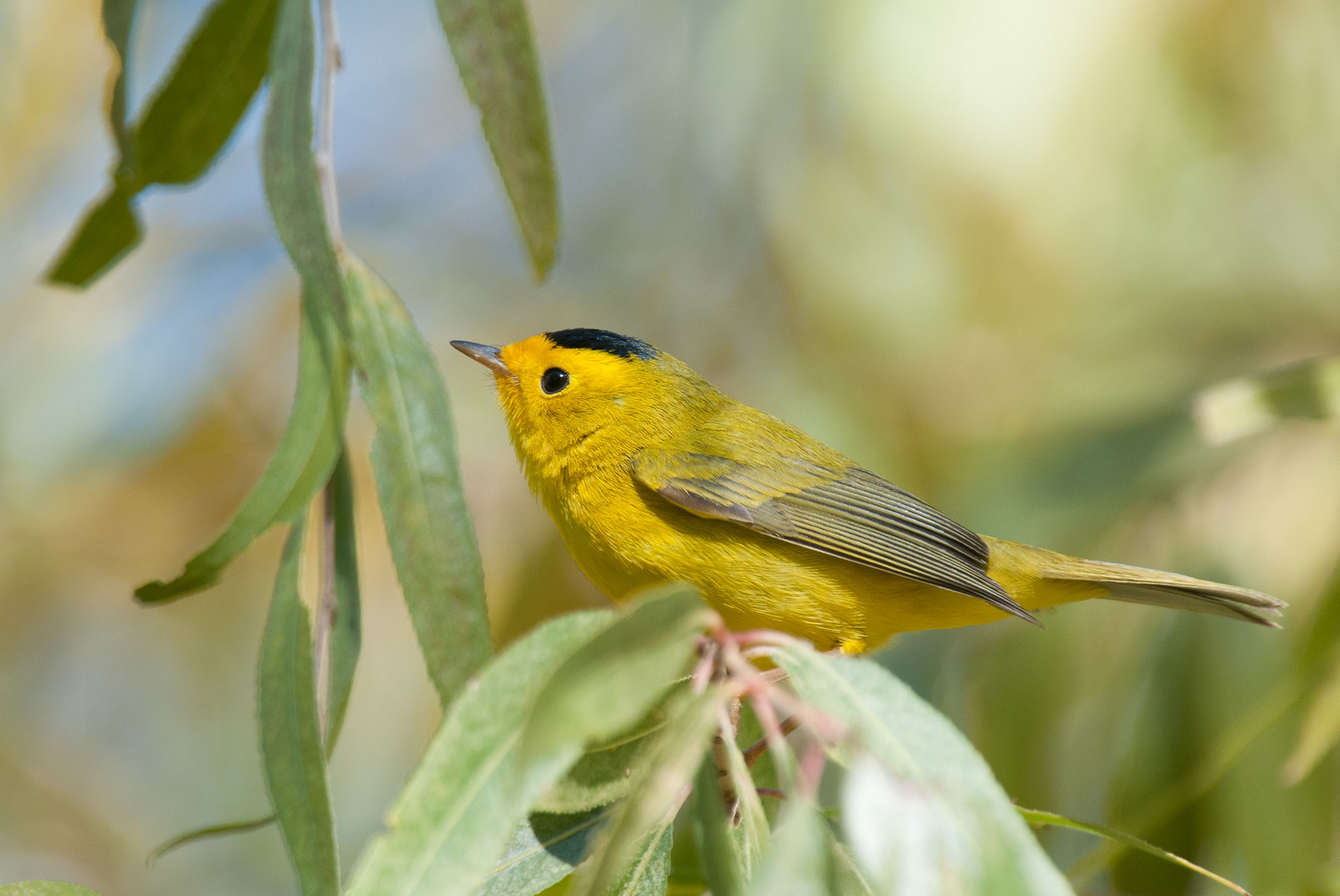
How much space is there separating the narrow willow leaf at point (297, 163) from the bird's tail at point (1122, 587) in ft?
5.10

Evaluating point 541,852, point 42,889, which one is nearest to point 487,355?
point 541,852

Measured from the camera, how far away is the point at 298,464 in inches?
69.8

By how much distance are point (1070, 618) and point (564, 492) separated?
86.8 inches

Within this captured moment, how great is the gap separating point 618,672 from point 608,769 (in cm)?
44

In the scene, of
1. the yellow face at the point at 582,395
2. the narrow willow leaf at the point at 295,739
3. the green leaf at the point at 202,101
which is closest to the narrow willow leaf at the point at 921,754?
the narrow willow leaf at the point at 295,739

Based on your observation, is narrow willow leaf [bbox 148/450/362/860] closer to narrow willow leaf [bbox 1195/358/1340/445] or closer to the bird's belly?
the bird's belly

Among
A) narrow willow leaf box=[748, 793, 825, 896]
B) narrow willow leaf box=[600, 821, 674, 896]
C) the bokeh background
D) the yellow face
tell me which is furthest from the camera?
the bokeh background

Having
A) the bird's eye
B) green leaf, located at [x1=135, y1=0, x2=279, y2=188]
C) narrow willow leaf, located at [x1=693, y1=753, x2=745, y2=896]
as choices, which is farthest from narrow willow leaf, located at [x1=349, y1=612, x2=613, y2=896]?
green leaf, located at [x1=135, y1=0, x2=279, y2=188]

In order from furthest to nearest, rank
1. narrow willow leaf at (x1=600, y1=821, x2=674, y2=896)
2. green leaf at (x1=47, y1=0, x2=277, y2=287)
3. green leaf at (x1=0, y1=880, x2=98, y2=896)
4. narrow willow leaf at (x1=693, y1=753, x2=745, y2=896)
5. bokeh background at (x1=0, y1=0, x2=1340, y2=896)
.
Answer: bokeh background at (x1=0, y1=0, x2=1340, y2=896) → green leaf at (x1=47, y1=0, x2=277, y2=287) → narrow willow leaf at (x1=600, y1=821, x2=674, y2=896) → green leaf at (x1=0, y1=880, x2=98, y2=896) → narrow willow leaf at (x1=693, y1=753, x2=745, y2=896)

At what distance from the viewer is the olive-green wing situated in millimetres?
2102

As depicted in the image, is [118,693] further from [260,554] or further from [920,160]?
[920,160]

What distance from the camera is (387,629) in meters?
4.93

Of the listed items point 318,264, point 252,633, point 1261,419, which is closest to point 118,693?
point 252,633

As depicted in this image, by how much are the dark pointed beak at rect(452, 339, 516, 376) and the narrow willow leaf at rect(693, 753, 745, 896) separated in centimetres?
145
